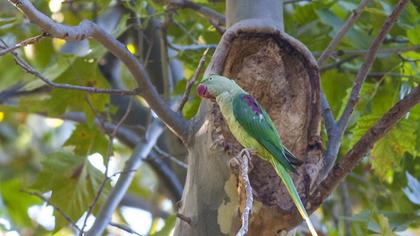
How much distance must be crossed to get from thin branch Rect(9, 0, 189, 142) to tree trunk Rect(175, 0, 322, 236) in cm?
9

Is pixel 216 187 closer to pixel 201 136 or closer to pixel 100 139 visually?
pixel 201 136

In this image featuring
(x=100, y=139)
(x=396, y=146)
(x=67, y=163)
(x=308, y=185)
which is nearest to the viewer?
(x=308, y=185)

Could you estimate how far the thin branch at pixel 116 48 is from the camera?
1.93 m

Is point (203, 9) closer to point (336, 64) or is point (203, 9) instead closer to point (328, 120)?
point (336, 64)

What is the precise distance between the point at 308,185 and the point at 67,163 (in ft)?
4.48

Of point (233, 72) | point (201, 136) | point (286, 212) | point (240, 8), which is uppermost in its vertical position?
point (240, 8)

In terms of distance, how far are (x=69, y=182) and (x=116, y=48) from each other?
116 cm

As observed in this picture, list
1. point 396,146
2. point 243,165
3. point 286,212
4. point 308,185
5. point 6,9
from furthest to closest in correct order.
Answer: point 6,9, point 396,146, point 308,185, point 286,212, point 243,165

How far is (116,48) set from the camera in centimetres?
231

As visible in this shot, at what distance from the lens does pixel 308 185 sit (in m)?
2.38

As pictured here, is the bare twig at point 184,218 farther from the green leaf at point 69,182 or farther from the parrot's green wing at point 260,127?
the green leaf at point 69,182

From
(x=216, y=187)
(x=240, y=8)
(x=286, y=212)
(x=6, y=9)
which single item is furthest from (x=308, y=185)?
(x=6, y=9)

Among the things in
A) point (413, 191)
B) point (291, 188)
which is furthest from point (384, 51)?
point (291, 188)

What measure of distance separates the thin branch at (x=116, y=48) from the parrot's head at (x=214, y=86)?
0.48 ft
